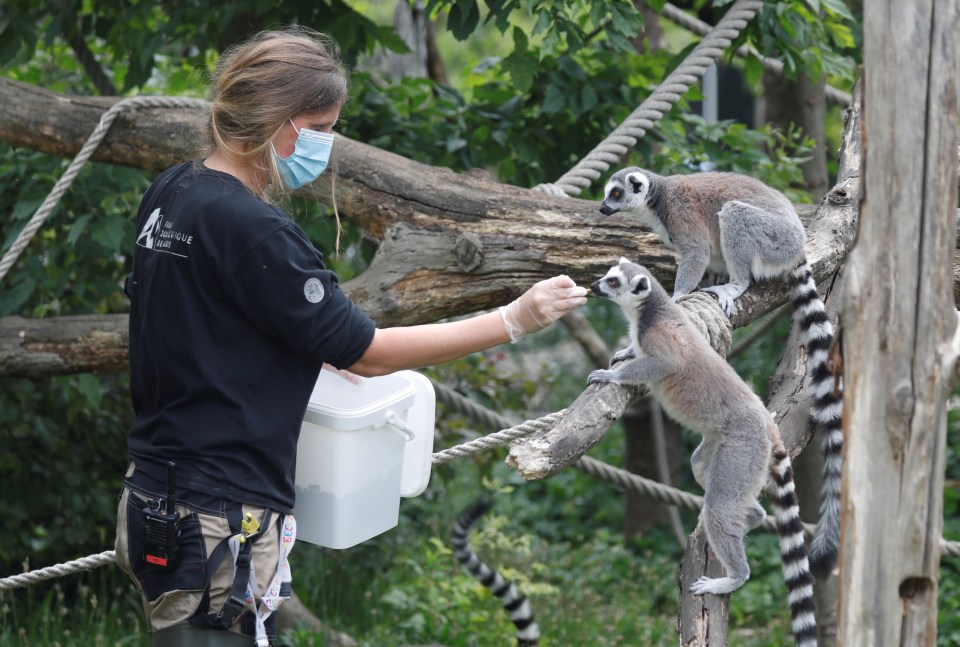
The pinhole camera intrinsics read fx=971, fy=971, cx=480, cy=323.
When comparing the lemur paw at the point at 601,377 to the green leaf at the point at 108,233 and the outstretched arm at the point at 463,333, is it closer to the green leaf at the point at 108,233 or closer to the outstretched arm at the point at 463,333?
the outstretched arm at the point at 463,333

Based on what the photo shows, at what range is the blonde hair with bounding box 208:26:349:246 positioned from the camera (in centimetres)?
182

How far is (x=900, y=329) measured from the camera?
150 centimetres

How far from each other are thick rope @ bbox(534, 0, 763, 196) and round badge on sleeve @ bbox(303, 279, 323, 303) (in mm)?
1831

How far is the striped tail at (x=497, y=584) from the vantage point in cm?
425

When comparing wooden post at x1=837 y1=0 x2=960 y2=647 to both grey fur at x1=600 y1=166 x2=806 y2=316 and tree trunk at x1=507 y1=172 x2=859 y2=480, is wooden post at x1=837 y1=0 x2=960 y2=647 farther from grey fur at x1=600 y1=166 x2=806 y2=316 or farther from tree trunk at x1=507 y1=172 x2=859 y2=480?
grey fur at x1=600 y1=166 x2=806 y2=316

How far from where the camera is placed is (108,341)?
3469mm

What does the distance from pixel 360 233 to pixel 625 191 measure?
134cm

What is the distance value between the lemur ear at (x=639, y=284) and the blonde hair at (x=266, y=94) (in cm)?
112

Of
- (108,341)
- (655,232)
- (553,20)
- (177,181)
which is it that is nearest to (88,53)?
(108,341)

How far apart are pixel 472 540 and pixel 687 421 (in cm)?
320

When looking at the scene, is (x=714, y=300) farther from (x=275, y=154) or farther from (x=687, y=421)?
(x=275, y=154)

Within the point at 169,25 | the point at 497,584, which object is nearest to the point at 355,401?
the point at 497,584

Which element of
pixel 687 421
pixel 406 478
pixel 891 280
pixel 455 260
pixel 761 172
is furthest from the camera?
pixel 761 172

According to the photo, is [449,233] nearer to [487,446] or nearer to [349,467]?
[487,446]
